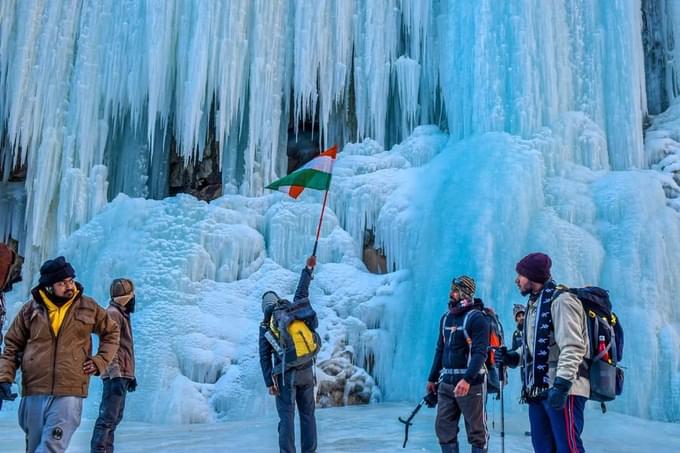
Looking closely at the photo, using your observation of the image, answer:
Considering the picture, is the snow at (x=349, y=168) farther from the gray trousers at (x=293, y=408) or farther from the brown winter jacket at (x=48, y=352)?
the brown winter jacket at (x=48, y=352)

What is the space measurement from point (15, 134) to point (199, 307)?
463 cm

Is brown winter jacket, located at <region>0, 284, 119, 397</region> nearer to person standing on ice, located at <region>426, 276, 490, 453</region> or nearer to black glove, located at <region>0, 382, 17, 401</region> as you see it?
black glove, located at <region>0, 382, 17, 401</region>

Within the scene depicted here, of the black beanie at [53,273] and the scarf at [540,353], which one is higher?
the black beanie at [53,273]

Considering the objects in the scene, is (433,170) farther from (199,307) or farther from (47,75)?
(47,75)

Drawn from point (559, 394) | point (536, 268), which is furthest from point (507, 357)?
point (559, 394)

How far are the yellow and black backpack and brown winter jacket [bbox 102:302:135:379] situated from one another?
0.84 meters

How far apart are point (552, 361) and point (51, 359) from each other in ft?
7.20

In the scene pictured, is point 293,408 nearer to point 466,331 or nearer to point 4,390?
point 466,331

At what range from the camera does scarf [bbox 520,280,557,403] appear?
10.7ft

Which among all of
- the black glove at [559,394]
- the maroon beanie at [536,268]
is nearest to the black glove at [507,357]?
the maroon beanie at [536,268]

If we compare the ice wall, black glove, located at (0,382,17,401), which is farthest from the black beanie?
the ice wall

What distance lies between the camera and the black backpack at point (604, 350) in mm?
3199

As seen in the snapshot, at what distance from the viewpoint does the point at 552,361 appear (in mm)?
3262

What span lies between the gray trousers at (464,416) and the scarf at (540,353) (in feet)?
1.98
